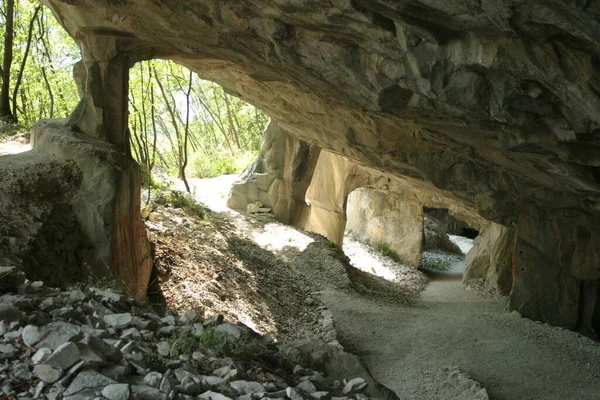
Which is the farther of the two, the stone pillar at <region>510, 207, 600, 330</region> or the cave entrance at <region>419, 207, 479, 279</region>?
the cave entrance at <region>419, 207, 479, 279</region>

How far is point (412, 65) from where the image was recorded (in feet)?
19.0

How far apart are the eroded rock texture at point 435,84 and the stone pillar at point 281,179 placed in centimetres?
415

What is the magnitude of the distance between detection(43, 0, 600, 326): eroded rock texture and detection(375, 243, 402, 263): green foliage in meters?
8.35

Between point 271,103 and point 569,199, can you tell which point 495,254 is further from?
point 271,103

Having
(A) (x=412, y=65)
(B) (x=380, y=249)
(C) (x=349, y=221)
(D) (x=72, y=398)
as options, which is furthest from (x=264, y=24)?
(C) (x=349, y=221)

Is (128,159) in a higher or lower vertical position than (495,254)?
higher

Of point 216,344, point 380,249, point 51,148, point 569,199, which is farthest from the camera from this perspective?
point 380,249

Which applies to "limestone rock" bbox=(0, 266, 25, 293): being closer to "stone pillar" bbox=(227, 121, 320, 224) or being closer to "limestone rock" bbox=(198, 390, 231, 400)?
"limestone rock" bbox=(198, 390, 231, 400)

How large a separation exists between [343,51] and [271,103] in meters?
6.32

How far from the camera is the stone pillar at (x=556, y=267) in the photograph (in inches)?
413

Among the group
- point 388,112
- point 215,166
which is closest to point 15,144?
point 388,112

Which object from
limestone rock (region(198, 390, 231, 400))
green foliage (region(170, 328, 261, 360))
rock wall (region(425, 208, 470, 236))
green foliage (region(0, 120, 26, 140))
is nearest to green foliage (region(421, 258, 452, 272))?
rock wall (region(425, 208, 470, 236))

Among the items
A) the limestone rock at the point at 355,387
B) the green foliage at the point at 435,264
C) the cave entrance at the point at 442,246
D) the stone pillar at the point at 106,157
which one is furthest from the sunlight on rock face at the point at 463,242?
the limestone rock at the point at 355,387

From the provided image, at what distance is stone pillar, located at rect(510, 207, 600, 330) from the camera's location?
413 inches
